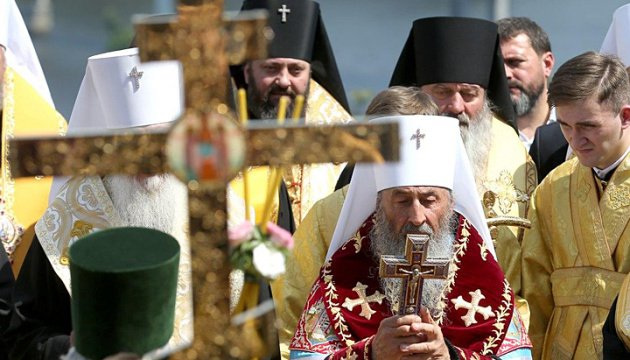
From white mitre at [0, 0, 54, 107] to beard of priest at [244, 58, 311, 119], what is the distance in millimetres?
1127

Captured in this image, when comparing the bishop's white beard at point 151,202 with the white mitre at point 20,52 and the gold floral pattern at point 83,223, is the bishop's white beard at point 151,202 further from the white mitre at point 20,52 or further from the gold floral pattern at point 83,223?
the white mitre at point 20,52

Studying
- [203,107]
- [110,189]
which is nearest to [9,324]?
[110,189]

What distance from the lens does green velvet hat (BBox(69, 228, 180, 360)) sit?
314 cm

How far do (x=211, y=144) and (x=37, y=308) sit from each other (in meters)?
2.02

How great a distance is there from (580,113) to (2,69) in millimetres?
2591

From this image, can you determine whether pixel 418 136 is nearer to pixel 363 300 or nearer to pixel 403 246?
pixel 403 246

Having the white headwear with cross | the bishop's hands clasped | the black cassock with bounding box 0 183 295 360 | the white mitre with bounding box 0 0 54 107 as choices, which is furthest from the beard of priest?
the bishop's hands clasped

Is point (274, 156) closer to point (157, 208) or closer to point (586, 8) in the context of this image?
point (157, 208)

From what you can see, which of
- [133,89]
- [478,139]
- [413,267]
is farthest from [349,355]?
[478,139]

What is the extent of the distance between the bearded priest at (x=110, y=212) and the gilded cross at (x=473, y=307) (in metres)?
1.06

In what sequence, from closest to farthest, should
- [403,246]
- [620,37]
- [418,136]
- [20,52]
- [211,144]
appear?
[211,144], [403,246], [418,136], [20,52], [620,37]

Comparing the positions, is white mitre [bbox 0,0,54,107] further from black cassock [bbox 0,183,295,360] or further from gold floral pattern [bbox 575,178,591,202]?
gold floral pattern [bbox 575,178,591,202]

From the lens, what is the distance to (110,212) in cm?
496

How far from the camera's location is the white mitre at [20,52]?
21.6ft
